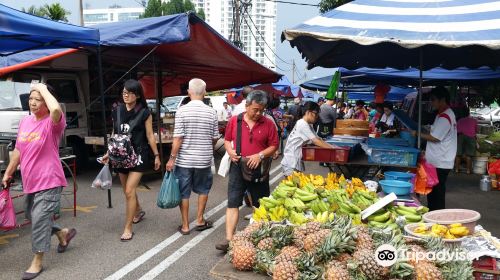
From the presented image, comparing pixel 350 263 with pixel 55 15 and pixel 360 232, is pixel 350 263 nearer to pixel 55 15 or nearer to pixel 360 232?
pixel 360 232

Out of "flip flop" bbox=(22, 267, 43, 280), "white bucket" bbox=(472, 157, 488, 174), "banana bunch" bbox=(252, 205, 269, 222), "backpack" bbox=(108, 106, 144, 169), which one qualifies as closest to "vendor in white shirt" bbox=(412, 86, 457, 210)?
"banana bunch" bbox=(252, 205, 269, 222)

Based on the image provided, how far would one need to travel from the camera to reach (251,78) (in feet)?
43.2

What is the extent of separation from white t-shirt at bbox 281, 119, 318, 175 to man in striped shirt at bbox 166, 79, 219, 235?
114cm

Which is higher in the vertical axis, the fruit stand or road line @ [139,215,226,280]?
the fruit stand

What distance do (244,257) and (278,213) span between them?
3.33ft

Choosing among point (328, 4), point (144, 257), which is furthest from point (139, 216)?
point (328, 4)

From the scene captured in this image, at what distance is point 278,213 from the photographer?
374 cm

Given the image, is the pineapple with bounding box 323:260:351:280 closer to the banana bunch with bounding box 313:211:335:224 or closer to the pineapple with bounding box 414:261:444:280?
the pineapple with bounding box 414:261:444:280

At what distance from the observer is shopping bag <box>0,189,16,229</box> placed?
4.33 m

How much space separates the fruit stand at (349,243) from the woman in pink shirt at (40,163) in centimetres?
199

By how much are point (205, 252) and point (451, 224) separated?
2.65 metres

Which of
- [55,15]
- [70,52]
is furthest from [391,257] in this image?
[55,15]

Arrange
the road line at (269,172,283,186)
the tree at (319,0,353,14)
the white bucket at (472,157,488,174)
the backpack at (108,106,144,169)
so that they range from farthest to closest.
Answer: the tree at (319,0,353,14) < the white bucket at (472,157,488,174) < the road line at (269,172,283,186) < the backpack at (108,106,144,169)

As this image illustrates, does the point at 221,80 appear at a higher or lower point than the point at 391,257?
higher
